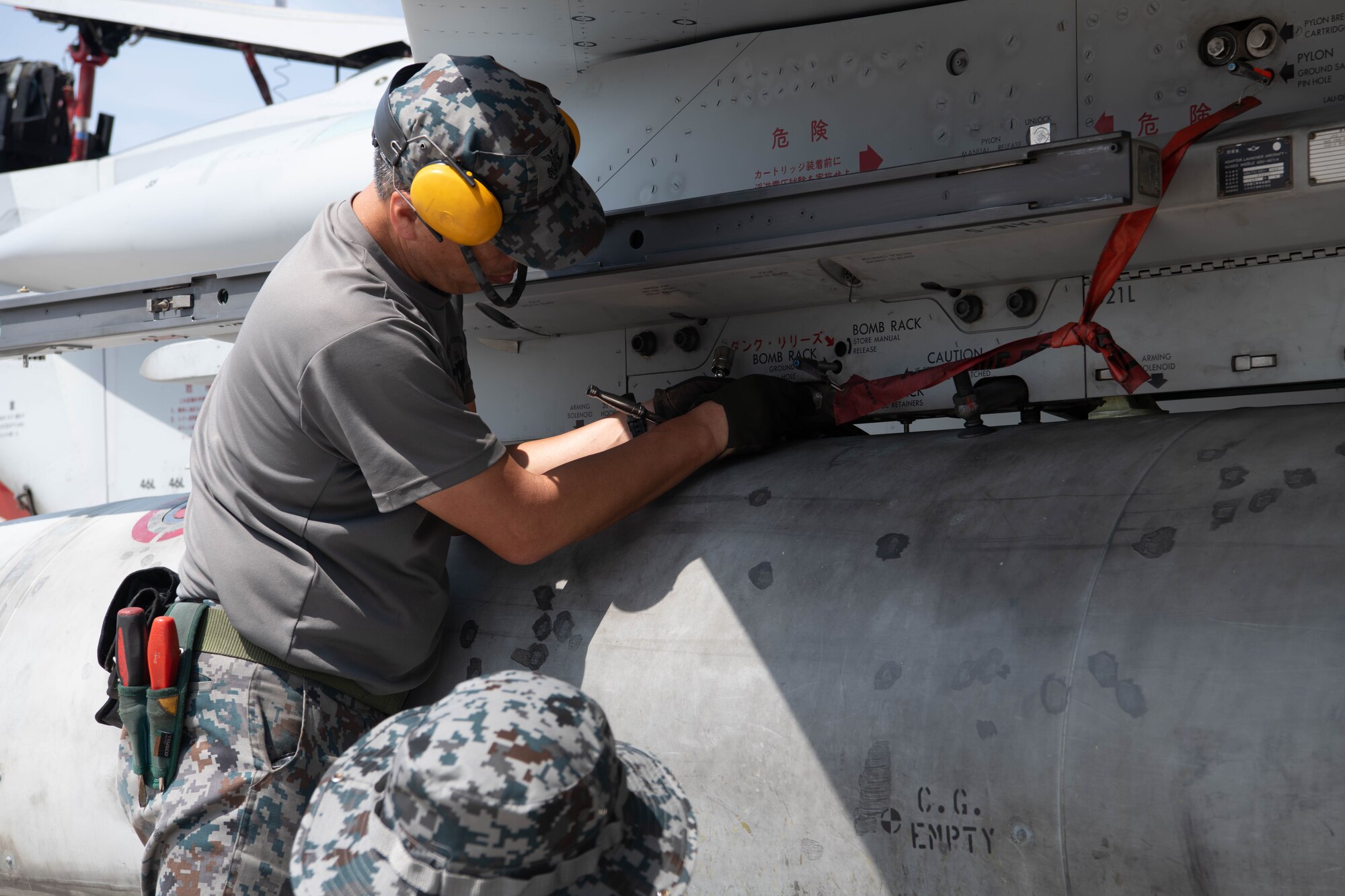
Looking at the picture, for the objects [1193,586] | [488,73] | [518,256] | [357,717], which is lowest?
[357,717]

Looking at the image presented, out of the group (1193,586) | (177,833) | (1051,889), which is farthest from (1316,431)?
(177,833)

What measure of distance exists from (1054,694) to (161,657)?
4.83ft

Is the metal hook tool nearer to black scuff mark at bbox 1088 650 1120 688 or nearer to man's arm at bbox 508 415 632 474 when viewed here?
man's arm at bbox 508 415 632 474

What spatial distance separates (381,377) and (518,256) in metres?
0.35

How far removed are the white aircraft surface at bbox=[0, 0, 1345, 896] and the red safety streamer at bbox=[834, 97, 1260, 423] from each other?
0.04 meters

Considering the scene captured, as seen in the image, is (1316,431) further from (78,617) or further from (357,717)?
(78,617)

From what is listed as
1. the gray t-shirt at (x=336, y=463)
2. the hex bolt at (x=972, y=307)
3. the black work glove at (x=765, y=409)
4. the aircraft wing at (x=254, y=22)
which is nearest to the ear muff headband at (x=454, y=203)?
the gray t-shirt at (x=336, y=463)

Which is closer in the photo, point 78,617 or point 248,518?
point 248,518

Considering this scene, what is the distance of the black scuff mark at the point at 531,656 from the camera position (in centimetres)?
223

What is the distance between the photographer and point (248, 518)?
1.99m

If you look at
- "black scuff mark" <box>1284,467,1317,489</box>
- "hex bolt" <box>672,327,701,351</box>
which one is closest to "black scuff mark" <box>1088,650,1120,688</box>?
"black scuff mark" <box>1284,467,1317,489</box>

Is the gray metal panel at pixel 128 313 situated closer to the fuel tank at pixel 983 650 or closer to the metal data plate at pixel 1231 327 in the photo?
the fuel tank at pixel 983 650

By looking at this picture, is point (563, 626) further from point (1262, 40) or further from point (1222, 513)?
point (1262, 40)

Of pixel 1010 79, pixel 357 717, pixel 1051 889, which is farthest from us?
pixel 1010 79
